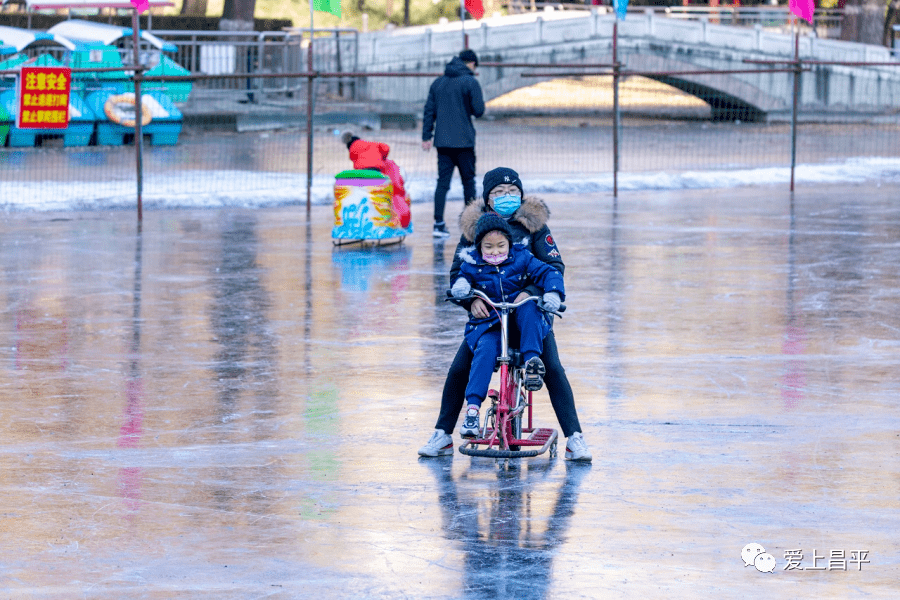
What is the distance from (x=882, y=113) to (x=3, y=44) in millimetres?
22704

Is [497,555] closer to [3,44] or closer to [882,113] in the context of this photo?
[3,44]

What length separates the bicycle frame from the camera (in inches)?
262

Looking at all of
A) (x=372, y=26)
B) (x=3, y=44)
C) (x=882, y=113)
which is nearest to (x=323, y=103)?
(x=3, y=44)

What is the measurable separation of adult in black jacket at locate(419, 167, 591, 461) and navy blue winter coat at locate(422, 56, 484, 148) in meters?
8.57

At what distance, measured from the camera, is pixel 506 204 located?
6895mm

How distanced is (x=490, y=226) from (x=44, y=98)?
11.1m

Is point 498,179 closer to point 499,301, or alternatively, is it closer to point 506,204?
point 506,204

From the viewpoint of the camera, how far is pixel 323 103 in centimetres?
3478

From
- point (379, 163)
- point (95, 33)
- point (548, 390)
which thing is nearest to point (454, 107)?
point (379, 163)

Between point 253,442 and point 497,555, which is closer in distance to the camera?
point 497,555

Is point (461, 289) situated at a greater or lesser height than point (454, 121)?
lesser

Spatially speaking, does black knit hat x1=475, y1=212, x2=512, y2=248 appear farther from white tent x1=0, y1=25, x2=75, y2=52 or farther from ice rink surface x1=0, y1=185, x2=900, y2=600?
white tent x1=0, y1=25, x2=75, y2=52

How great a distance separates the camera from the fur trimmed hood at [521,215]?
6816mm

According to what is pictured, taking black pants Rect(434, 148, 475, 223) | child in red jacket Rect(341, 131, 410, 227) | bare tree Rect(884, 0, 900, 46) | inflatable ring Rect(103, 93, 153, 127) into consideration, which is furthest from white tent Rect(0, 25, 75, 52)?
bare tree Rect(884, 0, 900, 46)
